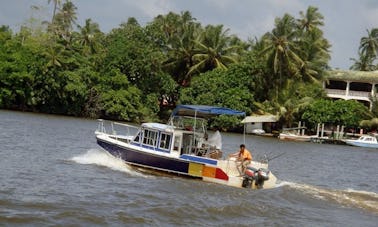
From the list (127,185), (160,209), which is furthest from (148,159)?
(160,209)

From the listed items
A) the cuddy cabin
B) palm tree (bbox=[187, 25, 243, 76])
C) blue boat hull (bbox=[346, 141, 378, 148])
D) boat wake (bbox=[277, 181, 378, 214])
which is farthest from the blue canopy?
palm tree (bbox=[187, 25, 243, 76])

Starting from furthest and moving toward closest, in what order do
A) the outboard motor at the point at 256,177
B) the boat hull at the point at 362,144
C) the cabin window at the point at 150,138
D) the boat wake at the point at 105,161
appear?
the boat hull at the point at 362,144 → the boat wake at the point at 105,161 → the cabin window at the point at 150,138 → the outboard motor at the point at 256,177

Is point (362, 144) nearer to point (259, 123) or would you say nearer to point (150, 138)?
point (259, 123)

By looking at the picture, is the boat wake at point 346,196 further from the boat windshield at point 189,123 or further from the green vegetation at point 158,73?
the green vegetation at point 158,73

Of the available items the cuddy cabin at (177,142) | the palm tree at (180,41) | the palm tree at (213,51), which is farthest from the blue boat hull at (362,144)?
the cuddy cabin at (177,142)

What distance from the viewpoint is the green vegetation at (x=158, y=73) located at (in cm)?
5828

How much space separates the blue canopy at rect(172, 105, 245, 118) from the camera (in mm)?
22531

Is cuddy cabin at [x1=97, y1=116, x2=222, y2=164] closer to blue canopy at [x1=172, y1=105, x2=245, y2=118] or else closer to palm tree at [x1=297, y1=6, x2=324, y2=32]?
blue canopy at [x1=172, y1=105, x2=245, y2=118]

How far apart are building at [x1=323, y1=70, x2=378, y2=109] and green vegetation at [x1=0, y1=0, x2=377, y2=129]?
2.95 meters

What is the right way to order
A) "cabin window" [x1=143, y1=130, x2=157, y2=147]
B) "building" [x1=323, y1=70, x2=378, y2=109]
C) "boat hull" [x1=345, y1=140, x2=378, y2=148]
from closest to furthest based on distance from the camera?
"cabin window" [x1=143, y1=130, x2=157, y2=147] < "boat hull" [x1=345, y1=140, x2=378, y2=148] < "building" [x1=323, y1=70, x2=378, y2=109]

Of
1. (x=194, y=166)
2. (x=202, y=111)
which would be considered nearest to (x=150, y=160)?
(x=194, y=166)

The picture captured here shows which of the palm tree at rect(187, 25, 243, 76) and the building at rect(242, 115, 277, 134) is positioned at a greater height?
the palm tree at rect(187, 25, 243, 76)

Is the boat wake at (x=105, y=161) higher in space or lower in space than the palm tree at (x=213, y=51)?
lower

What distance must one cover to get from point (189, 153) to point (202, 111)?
1.73 meters
